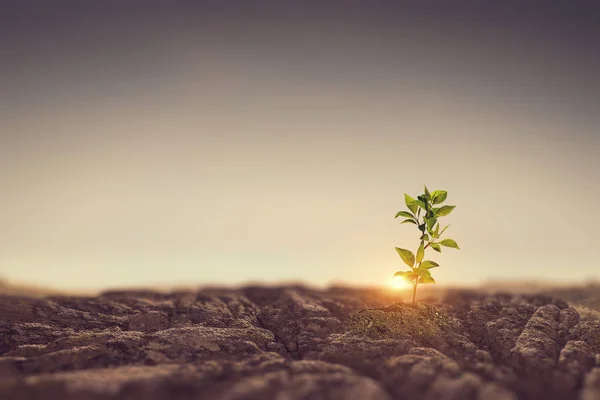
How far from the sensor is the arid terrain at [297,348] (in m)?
7.18

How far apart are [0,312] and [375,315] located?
414 inches

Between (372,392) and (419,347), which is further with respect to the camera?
(419,347)

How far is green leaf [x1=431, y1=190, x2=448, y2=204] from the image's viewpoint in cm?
1157

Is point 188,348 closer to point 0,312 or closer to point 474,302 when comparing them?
point 0,312

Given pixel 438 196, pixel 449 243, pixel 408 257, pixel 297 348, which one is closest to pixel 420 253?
pixel 408 257

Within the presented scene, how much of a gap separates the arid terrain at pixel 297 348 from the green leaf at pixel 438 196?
3.07 m

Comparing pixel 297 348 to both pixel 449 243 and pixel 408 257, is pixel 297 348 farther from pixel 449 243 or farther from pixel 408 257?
pixel 449 243

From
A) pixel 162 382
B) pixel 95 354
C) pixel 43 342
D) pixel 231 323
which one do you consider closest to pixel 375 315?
pixel 231 323

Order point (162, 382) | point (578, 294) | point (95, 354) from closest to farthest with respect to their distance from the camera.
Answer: point (162, 382) → point (95, 354) → point (578, 294)

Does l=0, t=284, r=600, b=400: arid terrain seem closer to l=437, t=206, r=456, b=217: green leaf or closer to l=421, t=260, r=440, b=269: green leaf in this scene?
l=421, t=260, r=440, b=269: green leaf

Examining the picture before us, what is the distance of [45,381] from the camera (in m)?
7.27

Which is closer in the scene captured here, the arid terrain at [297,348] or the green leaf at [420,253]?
the arid terrain at [297,348]

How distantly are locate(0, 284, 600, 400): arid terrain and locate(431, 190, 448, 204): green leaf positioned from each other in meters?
3.07

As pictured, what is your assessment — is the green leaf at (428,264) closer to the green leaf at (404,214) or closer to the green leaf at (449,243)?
the green leaf at (449,243)
